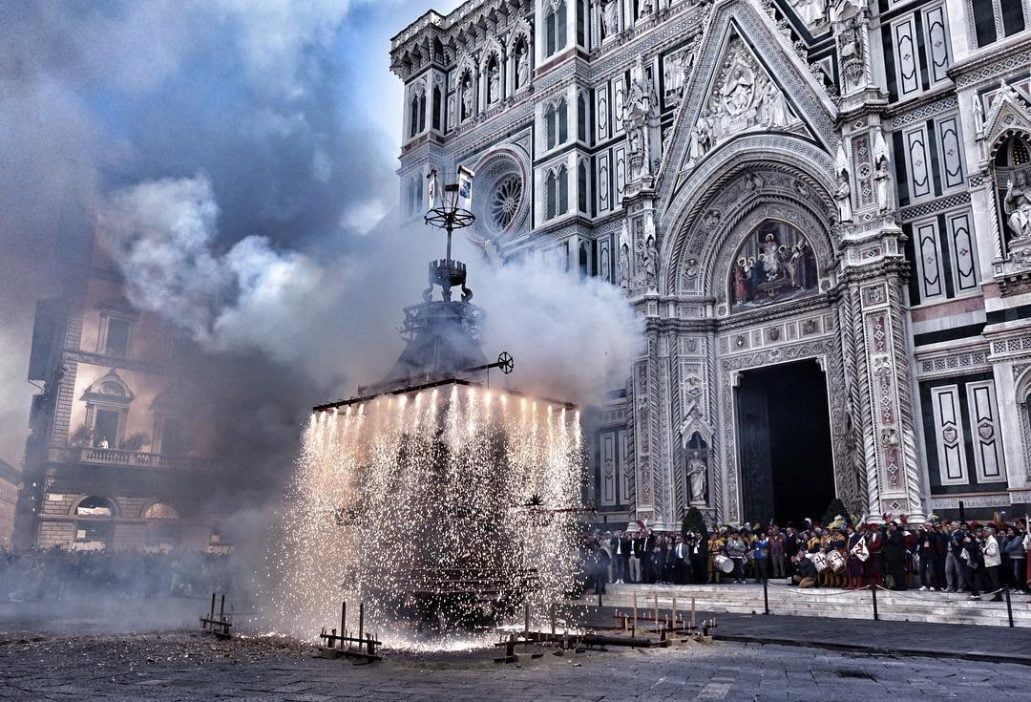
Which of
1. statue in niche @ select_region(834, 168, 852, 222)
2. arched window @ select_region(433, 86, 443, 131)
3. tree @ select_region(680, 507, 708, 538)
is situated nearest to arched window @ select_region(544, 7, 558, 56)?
arched window @ select_region(433, 86, 443, 131)

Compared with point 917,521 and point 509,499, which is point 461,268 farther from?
point 917,521

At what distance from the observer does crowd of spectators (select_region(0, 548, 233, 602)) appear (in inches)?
795

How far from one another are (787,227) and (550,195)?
9502mm

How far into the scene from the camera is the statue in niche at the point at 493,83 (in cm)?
3506

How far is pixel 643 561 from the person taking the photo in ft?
71.7

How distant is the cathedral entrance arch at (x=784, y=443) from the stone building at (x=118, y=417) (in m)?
15.7

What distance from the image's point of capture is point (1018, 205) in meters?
19.2

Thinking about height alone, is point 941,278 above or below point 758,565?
above

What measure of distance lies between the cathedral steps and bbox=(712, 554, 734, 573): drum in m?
0.76

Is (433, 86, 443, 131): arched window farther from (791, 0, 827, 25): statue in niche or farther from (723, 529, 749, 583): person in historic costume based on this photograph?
(723, 529, 749, 583): person in historic costume

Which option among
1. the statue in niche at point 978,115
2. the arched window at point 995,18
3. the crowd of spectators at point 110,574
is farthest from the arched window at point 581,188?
the crowd of spectators at point 110,574

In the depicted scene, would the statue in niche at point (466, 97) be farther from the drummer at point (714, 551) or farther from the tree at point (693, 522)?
the drummer at point (714, 551)

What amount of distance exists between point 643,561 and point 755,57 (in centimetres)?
1620

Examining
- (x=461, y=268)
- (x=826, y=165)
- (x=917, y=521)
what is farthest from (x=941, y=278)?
(x=461, y=268)
